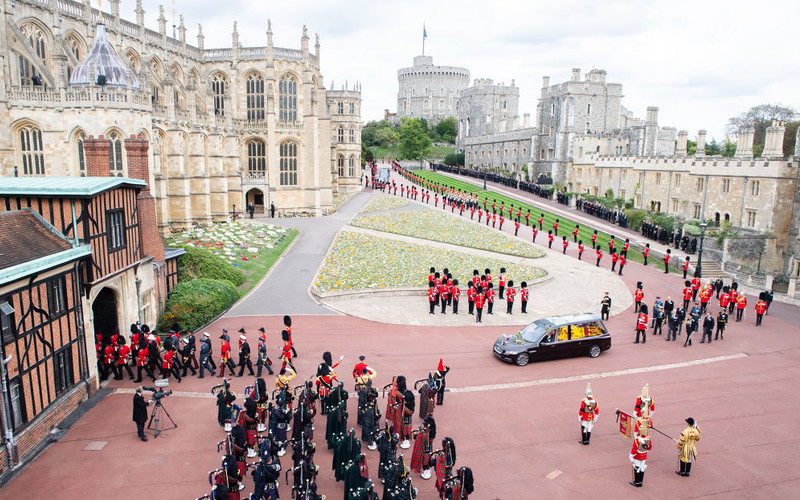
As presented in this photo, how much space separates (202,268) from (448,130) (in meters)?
94.5

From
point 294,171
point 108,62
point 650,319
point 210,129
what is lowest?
point 650,319

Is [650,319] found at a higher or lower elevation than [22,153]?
lower

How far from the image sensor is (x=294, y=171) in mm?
48000

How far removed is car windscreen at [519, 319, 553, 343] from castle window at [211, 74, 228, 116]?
3797 cm

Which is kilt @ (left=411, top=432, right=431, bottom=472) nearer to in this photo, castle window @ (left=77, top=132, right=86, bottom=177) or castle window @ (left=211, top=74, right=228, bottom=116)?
castle window @ (left=77, top=132, right=86, bottom=177)

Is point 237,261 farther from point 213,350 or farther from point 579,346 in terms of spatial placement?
point 579,346

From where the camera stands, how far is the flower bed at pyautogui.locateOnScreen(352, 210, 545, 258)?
3441 centimetres

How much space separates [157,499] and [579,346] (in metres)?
12.8

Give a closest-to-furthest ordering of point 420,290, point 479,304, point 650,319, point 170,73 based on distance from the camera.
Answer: point 479,304, point 650,319, point 420,290, point 170,73

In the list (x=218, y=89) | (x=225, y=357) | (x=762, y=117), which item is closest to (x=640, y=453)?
(x=225, y=357)

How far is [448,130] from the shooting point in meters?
113

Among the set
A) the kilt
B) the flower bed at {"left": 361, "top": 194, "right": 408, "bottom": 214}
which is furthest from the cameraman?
the flower bed at {"left": 361, "top": 194, "right": 408, "bottom": 214}

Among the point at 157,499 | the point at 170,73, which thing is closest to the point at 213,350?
the point at 157,499

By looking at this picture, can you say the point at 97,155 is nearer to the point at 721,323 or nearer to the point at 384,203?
the point at 721,323
